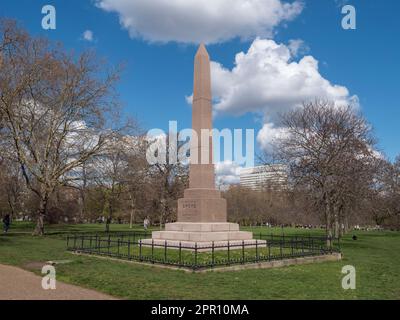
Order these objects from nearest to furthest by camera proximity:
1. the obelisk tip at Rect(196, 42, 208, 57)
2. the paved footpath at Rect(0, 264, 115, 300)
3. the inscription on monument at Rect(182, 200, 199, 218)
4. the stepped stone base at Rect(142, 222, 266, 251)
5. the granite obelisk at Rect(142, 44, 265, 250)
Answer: the paved footpath at Rect(0, 264, 115, 300), the stepped stone base at Rect(142, 222, 266, 251), the granite obelisk at Rect(142, 44, 265, 250), the inscription on monument at Rect(182, 200, 199, 218), the obelisk tip at Rect(196, 42, 208, 57)

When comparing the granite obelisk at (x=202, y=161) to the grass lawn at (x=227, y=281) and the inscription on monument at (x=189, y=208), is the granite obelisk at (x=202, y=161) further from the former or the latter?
the grass lawn at (x=227, y=281)

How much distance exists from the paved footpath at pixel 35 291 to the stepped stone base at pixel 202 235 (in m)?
6.19

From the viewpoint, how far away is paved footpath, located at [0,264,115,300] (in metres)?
8.87

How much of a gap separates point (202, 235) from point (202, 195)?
7.93 feet

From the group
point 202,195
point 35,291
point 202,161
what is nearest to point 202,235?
point 202,195

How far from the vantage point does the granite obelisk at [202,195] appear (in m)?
18.3

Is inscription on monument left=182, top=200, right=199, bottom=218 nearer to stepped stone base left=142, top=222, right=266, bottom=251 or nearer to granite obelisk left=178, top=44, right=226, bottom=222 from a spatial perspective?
granite obelisk left=178, top=44, right=226, bottom=222

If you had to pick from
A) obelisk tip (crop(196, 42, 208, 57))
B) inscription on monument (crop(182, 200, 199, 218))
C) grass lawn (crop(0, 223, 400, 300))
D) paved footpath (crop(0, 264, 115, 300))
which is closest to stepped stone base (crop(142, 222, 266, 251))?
inscription on monument (crop(182, 200, 199, 218))

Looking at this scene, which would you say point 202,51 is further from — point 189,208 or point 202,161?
point 189,208

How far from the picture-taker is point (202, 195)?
749 inches

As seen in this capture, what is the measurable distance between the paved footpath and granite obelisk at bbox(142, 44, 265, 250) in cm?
750

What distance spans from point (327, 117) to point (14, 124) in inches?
859
